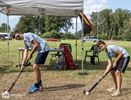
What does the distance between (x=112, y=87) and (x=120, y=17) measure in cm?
10886

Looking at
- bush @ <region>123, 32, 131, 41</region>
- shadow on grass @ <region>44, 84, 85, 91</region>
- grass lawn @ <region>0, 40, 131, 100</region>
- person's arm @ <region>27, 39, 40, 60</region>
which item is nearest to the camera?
grass lawn @ <region>0, 40, 131, 100</region>

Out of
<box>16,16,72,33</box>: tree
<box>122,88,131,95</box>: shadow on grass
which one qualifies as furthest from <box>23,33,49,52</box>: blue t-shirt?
<box>16,16,72,33</box>: tree

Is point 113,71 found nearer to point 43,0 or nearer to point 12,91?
point 12,91

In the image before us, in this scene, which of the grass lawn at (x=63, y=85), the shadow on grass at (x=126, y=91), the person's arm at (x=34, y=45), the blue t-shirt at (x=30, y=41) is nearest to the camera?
the grass lawn at (x=63, y=85)

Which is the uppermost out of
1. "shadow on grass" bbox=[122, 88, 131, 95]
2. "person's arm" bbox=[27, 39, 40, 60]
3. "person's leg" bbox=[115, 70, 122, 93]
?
"person's arm" bbox=[27, 39, 40, 60]

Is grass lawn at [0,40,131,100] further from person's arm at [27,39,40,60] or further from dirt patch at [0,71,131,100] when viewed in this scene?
person's arm at [27,39,40,60]

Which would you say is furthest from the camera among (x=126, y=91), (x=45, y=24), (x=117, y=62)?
(x=45, y=24)

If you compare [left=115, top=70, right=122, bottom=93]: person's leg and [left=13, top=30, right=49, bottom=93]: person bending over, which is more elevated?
[left=13, top=30, right=49, bottom=93]: person bending over

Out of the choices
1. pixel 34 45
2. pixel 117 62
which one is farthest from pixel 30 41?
pixel 117 62

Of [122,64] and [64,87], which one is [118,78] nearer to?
[122,64]

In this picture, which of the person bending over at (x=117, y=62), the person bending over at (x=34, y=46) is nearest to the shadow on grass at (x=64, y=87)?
the person bending over at (x=34, y=46)

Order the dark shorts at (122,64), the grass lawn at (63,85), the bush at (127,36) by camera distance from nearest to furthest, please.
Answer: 1. the grass lawn at (63,85)
2. the dark shorts at (122,64)
3. the bush at (127,36)

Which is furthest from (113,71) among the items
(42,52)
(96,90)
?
(42,52)

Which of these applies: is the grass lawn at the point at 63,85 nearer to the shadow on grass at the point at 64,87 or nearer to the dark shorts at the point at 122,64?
the shadow on grass at the point at 64,87
